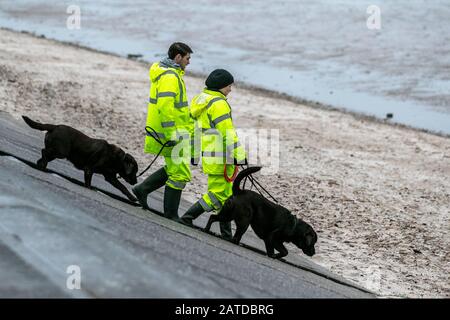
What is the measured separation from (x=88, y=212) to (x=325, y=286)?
2.62 meters

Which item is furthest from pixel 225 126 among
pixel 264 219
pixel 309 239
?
pixel 309 239

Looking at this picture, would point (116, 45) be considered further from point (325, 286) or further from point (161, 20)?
point (325, 286)

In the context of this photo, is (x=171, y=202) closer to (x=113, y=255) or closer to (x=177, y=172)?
(x=177, y=172)

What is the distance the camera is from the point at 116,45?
34.6 metres

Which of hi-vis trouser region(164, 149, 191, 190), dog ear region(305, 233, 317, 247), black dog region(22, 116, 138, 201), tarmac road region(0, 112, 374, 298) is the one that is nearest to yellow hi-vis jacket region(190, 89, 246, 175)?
hi-vis trouser region(164, 149, 191, 190)

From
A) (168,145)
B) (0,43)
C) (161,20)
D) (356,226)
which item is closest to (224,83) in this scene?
(168,145)

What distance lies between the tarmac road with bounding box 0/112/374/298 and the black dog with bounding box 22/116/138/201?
277mm

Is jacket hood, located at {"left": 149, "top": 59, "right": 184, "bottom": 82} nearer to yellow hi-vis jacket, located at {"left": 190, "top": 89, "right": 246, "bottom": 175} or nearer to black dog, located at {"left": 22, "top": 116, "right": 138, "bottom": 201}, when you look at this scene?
yellow hi-vis jacket, located at {"left": 190, "top": 89, "right": 246, "bottom": 175}

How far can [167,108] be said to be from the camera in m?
9.15

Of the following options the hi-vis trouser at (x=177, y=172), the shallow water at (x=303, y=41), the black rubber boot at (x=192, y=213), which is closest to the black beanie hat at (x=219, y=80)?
the hi-vis trouser at (x=177, y=172)

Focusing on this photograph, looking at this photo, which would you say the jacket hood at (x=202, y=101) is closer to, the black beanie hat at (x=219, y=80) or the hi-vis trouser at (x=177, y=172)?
the black beanie hat at (x=219, y=80)

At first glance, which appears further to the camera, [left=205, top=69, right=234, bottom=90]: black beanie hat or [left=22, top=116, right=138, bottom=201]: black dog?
[left=22, top=116, right=138, bottom=201]: black dog

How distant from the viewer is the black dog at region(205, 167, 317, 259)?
8914 millimetres
